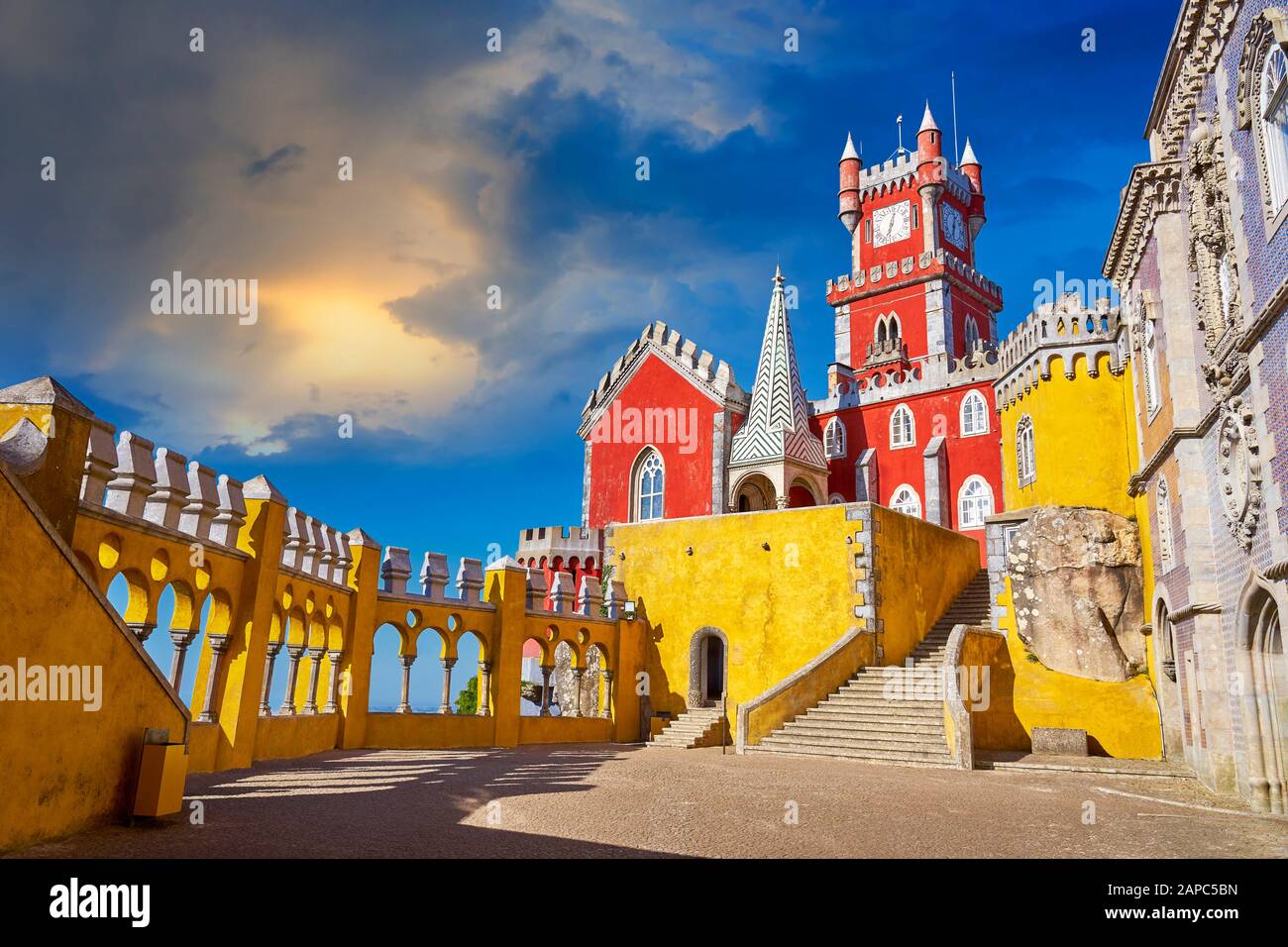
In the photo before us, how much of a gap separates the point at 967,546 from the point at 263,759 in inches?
→ 721

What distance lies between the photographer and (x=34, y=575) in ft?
19.1

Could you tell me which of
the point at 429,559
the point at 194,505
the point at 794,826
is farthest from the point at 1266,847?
the point at 429,559

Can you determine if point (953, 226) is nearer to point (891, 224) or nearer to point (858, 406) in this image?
point (891, 224)

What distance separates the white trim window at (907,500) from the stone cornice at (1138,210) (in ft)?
44.1

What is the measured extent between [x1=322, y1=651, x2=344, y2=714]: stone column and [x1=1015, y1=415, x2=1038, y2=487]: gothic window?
16497 millimetres

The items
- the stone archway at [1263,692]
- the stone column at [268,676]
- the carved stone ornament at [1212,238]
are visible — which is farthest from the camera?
the stone column at [268,676]

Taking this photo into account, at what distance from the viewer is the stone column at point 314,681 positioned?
537 inches

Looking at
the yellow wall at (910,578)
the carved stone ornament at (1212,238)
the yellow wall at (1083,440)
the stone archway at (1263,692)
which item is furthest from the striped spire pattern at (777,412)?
the stone archway at (1263,692)

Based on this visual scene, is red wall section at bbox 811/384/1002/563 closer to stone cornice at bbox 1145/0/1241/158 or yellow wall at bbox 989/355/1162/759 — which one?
yellow wall at bbox 989/355/1162/759

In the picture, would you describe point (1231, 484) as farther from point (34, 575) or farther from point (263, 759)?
point (263, 759)

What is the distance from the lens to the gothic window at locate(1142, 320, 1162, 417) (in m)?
14.4

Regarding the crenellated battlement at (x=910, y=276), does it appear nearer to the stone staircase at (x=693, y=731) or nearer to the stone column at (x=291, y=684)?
the stone staircase at (x=693, y=731)

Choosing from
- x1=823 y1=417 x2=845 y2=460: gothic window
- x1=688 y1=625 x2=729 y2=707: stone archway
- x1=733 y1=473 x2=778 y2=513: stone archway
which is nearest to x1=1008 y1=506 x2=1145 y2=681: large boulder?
x1=688 y1=625 x2=729 y2=707: stone archway
